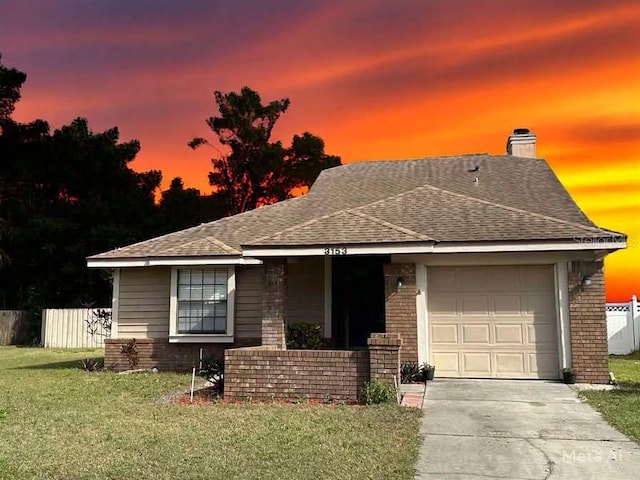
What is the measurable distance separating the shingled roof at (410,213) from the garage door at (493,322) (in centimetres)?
99

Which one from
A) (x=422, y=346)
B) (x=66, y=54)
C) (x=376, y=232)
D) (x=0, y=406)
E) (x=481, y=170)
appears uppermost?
(x=66, y=54)

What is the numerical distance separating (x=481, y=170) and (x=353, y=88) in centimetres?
498

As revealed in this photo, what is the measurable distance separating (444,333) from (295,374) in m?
3.75

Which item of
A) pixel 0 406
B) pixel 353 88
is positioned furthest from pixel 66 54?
pixel 0 406

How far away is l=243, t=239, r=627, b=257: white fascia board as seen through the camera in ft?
34.6

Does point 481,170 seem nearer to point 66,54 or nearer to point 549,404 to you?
point 549,404

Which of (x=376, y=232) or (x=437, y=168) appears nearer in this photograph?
(x=376, y=232)

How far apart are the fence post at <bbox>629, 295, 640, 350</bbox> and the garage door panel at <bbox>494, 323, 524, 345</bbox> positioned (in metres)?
11.3

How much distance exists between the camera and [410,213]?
42.7 feet

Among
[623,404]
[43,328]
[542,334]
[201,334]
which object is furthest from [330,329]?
[43,328]

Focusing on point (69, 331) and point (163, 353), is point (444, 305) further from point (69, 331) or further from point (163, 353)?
point (69, 331)

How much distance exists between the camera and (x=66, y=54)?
19.2 meters

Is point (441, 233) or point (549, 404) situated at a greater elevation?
point (441, 233)

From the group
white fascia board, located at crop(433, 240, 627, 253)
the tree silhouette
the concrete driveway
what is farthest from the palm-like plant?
the concrete driveway
